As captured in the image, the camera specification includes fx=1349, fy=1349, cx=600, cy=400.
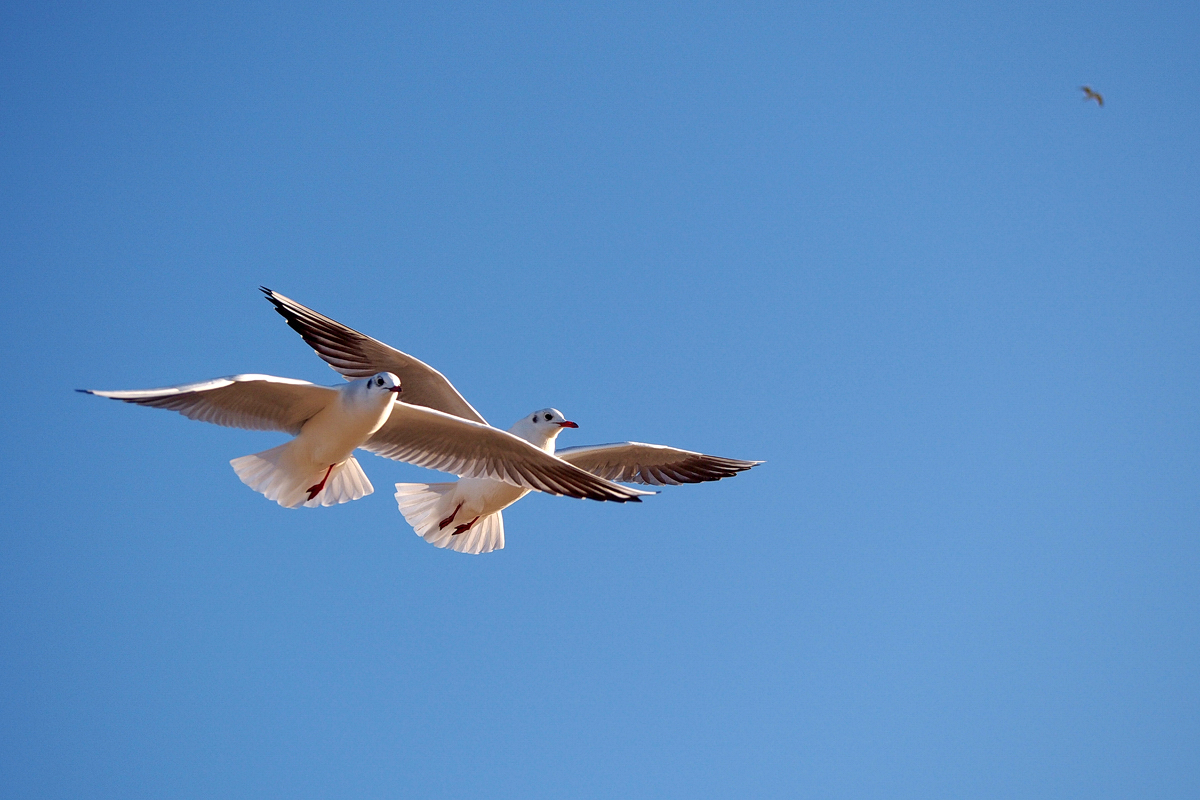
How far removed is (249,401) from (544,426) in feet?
9.51

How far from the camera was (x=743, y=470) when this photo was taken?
12.1 meters

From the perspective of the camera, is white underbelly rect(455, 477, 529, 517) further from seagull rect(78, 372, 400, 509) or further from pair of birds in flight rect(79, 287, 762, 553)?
seagull rect(78, 372, 400, 509)

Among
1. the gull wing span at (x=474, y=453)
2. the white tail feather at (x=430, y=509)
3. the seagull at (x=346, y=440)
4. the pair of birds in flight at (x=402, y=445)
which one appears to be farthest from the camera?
the white tail feather at (x=430, y=509)

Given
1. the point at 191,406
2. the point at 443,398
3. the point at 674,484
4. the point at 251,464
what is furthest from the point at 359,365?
the point at 674,484

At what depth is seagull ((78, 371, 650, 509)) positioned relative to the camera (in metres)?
8.61

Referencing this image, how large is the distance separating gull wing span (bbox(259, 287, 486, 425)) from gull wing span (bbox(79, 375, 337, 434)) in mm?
1151

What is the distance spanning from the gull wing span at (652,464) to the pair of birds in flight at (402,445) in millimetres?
12

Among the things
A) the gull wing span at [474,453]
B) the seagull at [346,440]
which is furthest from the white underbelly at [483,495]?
the seagull at [346,440]

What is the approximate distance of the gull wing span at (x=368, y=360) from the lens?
10.1 m

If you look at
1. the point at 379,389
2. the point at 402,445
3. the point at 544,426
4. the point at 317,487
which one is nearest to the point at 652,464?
the point at 544,426

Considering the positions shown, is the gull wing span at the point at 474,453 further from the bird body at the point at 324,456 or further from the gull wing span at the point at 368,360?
the gull wing span at the point at 368,360

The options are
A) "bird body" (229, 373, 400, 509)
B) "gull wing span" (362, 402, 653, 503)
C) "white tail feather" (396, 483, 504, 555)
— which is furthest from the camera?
"white tail feather" (396, 483, 504, 555)

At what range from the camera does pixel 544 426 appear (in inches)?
432

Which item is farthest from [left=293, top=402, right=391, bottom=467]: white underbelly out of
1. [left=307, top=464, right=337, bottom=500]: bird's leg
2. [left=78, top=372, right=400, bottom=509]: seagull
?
[left=307, top=464, right=337, bottom=500]: bird's leg
